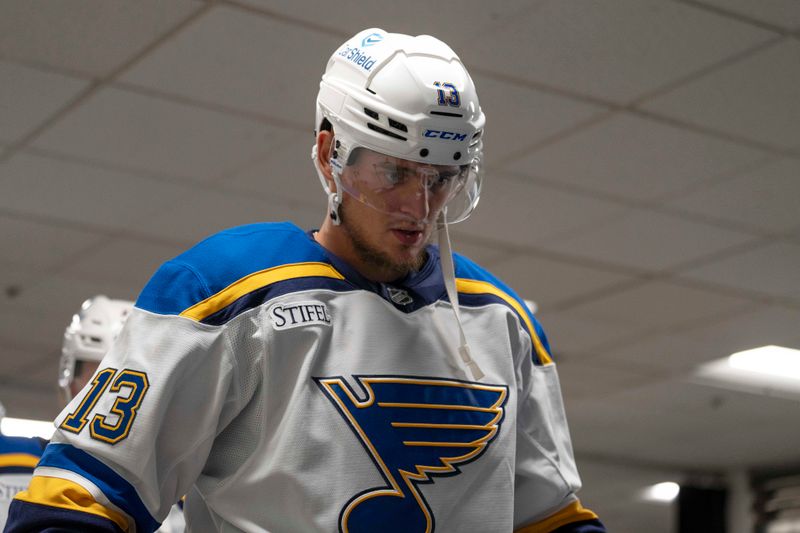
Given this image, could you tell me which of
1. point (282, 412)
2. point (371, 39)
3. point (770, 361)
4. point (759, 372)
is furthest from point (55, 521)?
point (759, 372)

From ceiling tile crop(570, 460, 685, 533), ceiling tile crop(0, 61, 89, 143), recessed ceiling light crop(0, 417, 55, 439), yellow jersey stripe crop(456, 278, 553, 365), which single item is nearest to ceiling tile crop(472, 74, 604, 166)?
ceiling tile crop(0, 61, 89, 143)

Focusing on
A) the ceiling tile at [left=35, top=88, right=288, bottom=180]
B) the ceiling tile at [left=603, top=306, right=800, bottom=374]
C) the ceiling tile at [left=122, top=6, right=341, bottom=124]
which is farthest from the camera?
the ceiling tile at [left=603, top=306, right=800, bottom=374]

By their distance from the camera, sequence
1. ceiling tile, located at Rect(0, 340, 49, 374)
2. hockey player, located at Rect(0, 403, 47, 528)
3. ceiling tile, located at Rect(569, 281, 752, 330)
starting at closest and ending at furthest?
1. hockey player, located at Rect(0, 403, 47, 528)
2. ceiling tile, located at Rect(569, 281, 752, 330)
3. ceiling tile, located at Rect(0, 340, 49, 374)

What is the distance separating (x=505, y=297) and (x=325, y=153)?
0.36m

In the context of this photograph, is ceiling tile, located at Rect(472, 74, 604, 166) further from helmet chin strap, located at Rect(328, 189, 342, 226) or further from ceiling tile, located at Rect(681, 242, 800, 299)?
helmet chin strap, located at Rect(328, 189, 342, 226)

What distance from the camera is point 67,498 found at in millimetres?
1472

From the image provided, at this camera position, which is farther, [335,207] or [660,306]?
[660,306]

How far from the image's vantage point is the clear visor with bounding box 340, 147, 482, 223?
1689mm

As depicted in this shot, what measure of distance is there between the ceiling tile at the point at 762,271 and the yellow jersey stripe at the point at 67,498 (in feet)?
14.7

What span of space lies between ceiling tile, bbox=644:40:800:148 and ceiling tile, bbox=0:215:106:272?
2.88m

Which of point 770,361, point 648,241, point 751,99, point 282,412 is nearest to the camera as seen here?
point 282,412

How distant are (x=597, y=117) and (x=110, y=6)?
5.62ft

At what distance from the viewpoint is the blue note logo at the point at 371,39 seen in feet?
5.86

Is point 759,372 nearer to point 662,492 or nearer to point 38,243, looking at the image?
point 38,243
